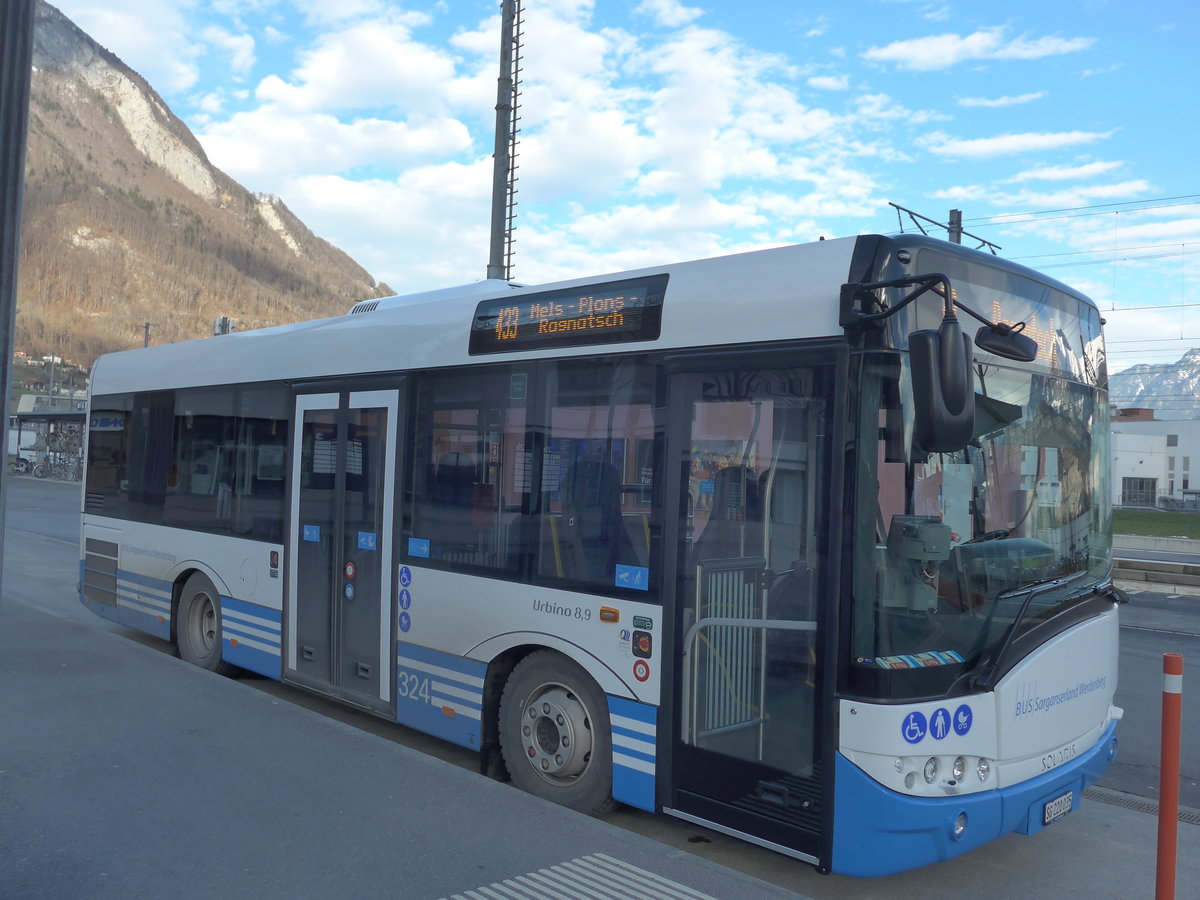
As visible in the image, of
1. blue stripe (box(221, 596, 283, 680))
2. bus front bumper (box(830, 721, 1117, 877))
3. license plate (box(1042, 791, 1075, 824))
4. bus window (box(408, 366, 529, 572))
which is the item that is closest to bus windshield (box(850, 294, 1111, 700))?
bus front bumper (box(830, 721, 1117, 877))

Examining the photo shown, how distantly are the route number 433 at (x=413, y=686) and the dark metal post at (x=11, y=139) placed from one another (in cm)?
294

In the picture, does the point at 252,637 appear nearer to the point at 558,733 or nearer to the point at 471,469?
the point at 471,469

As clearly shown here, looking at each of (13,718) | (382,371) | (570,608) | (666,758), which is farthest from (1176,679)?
(13,718)

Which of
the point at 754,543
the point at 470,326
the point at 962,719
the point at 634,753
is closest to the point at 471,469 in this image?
the point at 470,326

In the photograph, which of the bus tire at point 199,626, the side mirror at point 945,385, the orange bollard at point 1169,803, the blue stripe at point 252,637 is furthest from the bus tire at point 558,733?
the bus tire at point 199,626

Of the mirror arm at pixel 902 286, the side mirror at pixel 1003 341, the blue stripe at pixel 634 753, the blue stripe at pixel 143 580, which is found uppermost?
the mirror arm at pixel 902 286

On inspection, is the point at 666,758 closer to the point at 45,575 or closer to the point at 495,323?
the point at 495,323

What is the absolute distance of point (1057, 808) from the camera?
4.55 meters

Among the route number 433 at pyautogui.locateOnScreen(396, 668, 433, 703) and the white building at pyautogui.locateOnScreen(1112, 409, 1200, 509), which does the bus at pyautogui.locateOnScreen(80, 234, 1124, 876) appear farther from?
the white building at pyautogui.locateOnScreen(1112, 409, 1200, 509)

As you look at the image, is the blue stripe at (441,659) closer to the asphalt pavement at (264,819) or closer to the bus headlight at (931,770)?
the asphalt pavement at (264,819)

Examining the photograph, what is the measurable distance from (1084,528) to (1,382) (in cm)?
487

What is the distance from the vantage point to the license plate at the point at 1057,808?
447 centimetres

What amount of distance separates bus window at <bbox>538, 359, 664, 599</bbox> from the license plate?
6.45ft

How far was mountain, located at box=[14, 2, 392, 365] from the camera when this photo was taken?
131750 mm
